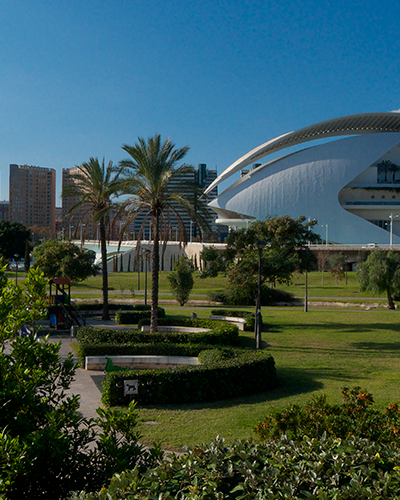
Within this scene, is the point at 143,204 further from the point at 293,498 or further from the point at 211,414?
the point at 293,498

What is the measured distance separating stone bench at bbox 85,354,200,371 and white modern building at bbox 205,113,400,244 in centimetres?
7397

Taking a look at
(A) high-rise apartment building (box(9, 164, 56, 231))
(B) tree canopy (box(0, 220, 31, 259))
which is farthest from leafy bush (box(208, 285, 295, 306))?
(A) high-rise apartment building (box(9, 164, 56, 231))

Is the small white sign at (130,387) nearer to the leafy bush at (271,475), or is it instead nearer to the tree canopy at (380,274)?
the leafy bush at (271,475)

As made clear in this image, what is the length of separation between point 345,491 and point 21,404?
11.5ft

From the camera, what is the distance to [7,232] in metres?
71.1

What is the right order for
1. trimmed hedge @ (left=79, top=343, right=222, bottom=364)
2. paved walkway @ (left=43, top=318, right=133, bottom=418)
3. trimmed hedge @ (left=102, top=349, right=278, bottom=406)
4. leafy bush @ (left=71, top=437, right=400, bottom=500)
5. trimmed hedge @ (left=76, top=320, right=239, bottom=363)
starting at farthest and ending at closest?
trimmed hedge @ (left=76, top=320, right=239, bottom=363) → trimmed hedge @ (left=79, top=343, right=222, bottom=364) → trimmed hedge @ (left=102, top=349, right=278, bottom=406) → paved walkway @ (left=43, top=318, right=133, bottom=418) → leafy bush @ (left=71, top=437, right=400, bottom=500)

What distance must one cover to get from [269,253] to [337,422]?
1577 centimetres

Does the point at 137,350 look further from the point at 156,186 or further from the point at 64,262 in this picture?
the point at 64,262

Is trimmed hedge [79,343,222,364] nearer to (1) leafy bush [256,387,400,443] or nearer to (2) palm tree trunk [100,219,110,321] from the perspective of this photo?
(1) leafy bush [256,387,400,443]

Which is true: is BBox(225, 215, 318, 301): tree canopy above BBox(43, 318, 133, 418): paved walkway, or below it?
above

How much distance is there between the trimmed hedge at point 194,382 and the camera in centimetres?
1117

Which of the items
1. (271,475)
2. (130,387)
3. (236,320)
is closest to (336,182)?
(236,320)

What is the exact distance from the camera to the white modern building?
88.8 meters

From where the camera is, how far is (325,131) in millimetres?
90375
